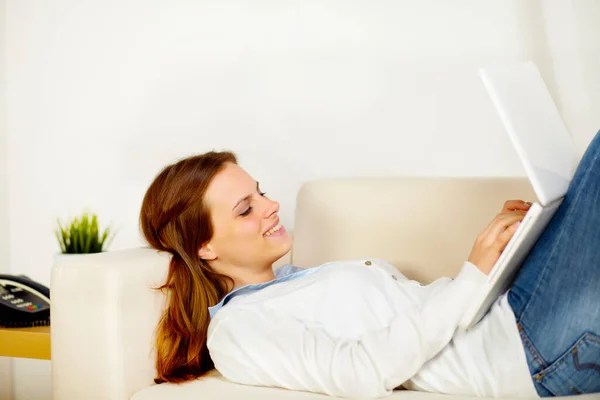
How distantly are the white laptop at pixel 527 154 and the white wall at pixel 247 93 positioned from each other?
3.00ft

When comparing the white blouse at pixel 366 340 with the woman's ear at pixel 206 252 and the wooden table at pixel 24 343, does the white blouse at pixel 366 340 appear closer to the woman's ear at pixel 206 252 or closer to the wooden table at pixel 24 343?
the woman's ear at pixel 206 252

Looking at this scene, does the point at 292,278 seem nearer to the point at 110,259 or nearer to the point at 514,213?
the point at 110,259

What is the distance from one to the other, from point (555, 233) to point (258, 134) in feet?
A: 5.04

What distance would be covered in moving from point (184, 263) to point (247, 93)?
3.61 feet

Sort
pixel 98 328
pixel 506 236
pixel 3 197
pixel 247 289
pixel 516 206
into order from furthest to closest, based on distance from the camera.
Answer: pixel 3 197 < pixel 247 289 < pixel 516 206 < pixel 98 328 < pixel 506 236

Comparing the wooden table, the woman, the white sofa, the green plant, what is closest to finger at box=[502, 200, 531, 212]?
the woman

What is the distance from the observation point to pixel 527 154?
4.33ft

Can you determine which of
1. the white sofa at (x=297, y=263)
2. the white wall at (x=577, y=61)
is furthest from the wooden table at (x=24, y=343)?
the white wall at (x=577, y=61)

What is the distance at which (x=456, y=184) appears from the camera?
2.16 meters

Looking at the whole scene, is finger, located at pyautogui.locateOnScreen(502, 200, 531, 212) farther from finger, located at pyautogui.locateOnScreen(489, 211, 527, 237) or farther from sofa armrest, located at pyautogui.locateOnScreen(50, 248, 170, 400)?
sofa armrest, located at pyautogui.locateOnScreen(50, 248, 170, 400)

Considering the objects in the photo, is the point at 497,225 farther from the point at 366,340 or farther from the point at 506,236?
the point at 366,340

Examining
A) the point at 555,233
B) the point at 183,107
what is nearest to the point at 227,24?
the point at 183,107

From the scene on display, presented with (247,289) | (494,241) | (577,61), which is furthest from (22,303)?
(577,61)

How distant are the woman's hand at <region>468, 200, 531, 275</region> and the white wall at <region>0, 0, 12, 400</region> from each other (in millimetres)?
2269
